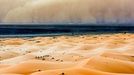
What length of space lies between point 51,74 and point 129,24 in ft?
13.4

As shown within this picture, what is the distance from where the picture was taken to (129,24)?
17.1 feet

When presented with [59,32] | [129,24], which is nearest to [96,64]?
[59,32]

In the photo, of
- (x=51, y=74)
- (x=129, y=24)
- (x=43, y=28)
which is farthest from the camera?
(x=129, y=24)

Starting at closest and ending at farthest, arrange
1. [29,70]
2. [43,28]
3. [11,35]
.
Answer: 1. [29,70]
2. [11,35]
3. [43,28]

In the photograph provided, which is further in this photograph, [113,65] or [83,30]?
[83,30]

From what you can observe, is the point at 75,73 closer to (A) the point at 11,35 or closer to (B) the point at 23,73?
(B) the point at 23,73

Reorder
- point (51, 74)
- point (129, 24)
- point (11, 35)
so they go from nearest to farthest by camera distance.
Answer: point (51, 74) < point (11, 35) < point (129, 24)

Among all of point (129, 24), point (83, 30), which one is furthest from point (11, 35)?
point (129, 24)

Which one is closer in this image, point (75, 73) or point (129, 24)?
point (75, 73)

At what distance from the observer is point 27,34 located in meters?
4.59

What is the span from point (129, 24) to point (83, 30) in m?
0.89

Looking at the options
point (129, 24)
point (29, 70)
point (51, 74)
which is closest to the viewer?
point (51, 74)

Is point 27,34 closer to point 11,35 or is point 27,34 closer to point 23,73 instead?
point 11,35

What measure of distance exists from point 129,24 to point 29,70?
399cm
